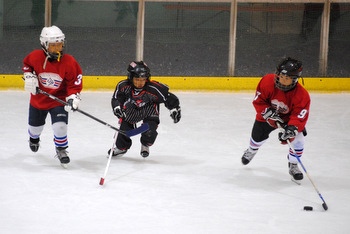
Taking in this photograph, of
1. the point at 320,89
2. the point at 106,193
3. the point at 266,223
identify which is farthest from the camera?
the point at 320,89

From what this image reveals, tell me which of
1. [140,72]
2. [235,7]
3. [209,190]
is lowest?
[209,190]

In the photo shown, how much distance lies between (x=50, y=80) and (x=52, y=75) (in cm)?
3

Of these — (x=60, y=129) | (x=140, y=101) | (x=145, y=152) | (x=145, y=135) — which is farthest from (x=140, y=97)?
(x=60, y=129)

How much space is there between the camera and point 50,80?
134 inches

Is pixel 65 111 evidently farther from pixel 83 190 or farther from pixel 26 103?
pixel 26 103

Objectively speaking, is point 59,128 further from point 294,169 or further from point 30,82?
point 294,169

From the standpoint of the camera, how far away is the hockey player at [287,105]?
3.09 meters

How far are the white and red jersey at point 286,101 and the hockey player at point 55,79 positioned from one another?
1.12 m

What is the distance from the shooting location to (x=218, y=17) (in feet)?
22.5

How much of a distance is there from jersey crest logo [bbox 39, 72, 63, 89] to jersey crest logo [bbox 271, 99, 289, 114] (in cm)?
131

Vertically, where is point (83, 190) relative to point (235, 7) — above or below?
below

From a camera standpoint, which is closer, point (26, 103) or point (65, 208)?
point (65, 208)

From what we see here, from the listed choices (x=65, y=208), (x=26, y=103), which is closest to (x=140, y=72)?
(x=65, y=208)

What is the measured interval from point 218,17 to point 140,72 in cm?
367
